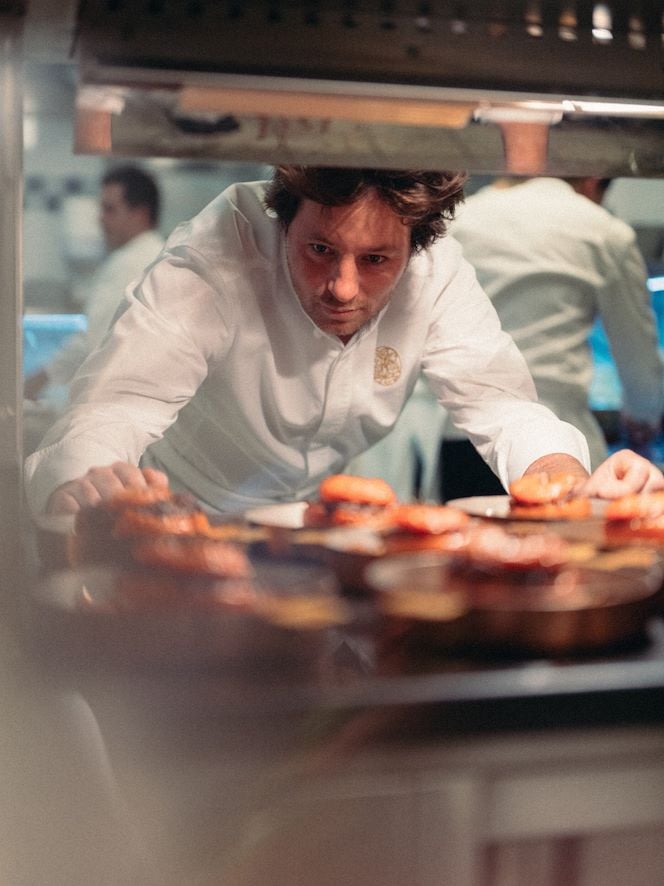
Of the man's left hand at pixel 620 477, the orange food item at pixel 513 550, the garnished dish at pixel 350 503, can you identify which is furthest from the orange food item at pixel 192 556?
the man's left hand at pixel 620 477

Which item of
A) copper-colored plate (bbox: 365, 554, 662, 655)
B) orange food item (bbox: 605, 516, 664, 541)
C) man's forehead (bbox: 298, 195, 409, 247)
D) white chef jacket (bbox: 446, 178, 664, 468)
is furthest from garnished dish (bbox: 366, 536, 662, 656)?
man's forehead (bbox: 298, 195, 409, 247)

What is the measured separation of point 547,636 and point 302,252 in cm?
50

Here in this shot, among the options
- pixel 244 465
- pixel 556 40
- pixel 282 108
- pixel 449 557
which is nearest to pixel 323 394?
pixel 244 465

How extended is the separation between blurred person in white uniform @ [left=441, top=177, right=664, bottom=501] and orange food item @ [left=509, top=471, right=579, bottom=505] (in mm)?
28

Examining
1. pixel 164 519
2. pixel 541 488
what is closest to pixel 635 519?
pixel 541 488

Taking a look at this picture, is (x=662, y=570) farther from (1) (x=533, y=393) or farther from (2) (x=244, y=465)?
(2) (x=244, y=465)

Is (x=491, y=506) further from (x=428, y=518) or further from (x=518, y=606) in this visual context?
(x=518, y=606)

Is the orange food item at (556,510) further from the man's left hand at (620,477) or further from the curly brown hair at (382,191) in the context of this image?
the curly brown hair at (382,191)

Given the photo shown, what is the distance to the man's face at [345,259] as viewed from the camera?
112 cm

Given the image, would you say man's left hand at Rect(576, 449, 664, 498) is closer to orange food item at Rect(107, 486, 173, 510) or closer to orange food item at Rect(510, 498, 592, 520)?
orange food item at Rect(510, 498, 592, 520)

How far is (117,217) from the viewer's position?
1.03m

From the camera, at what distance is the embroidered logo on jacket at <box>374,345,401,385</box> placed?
46.9 inches

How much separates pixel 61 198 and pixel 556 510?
681mm

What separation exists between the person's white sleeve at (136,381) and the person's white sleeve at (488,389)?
0.90ft
